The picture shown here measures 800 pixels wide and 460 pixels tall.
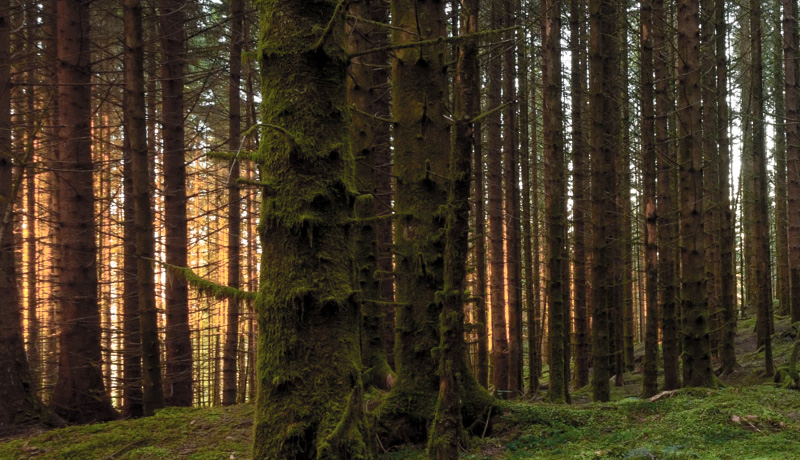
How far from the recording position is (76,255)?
27.6 feet

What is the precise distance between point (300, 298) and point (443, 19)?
4.15 meters

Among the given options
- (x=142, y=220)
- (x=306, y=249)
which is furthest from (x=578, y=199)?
(x=306, y=249)

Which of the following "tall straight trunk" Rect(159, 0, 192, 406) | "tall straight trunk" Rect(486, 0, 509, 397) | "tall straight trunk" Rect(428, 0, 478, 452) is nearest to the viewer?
"tall straight trunk" Rect(428, 0, 478, 452)

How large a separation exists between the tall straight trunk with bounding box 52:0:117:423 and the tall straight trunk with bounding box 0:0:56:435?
0.63m

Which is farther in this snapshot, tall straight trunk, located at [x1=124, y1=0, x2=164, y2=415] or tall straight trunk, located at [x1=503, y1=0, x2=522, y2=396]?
tall straight trunk, located at [x1=503, y1=0, x2=522, y2=396]

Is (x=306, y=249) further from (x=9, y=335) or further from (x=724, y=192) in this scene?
(x=724, y=192)

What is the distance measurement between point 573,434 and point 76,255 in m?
7.49

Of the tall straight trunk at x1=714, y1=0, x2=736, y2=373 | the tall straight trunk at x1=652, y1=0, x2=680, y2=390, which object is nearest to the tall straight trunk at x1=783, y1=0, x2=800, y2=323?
the tall straight trunk at x1=714, y1=0, x2=736, y2=373

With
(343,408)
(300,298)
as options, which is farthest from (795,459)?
(300,298)

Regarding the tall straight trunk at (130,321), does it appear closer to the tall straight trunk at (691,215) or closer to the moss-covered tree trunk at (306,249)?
the moss-covered tree trunk at (306,249)

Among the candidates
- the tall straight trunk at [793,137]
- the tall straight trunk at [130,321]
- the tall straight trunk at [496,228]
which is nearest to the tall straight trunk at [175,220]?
the tall straight trunk at [130,321]

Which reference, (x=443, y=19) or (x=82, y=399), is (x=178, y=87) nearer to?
(x=82, y=399)

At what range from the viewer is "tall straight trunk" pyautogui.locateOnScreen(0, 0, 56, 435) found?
7133mm

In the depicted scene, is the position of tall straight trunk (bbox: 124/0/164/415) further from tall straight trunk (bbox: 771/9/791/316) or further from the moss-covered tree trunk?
tall straight trunk (bbox: 771/9/791/316)
